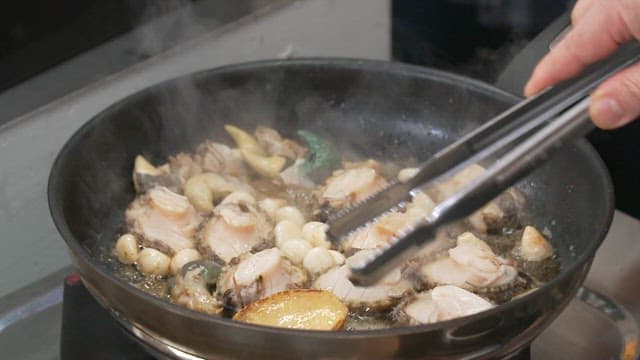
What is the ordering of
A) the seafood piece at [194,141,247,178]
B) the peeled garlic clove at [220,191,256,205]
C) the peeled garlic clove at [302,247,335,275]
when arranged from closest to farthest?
the peeled garlic clove at [302,247,335,275]
the peeled garlic clove at [220,191,256,205]
the seafood piece at [194,141,247,178]

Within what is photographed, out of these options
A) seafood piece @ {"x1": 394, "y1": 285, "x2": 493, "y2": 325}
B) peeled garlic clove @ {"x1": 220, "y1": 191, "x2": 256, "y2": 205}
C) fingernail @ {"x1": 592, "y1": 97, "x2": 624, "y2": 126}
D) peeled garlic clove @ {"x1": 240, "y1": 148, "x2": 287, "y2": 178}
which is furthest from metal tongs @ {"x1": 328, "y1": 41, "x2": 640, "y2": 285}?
peeled garlic clove @ {"x1": 240, "y1": 148, "x2": 287, "y2": 178}

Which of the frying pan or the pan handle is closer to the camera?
the frying pan

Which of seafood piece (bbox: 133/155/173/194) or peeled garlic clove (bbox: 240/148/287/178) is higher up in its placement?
seafood piece (bbox: 133/155/173/194)

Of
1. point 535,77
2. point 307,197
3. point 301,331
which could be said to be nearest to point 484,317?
point 301,331

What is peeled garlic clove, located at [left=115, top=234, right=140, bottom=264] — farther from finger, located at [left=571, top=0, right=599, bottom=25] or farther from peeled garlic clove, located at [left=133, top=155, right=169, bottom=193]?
finger, located at [left=571, top=0, right=599, bottom=25]

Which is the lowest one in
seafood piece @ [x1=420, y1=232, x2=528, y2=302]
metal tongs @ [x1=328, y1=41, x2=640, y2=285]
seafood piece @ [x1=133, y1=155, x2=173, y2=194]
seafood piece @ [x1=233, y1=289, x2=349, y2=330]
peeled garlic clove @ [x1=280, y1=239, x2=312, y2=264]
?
seafood piece @ [x1=420, y1=232, x2=528, y2=302]

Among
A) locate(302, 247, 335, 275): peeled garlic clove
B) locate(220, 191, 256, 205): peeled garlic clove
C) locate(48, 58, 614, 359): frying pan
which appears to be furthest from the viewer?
locate(220, 191, 256, 205): peeled garlic clove
